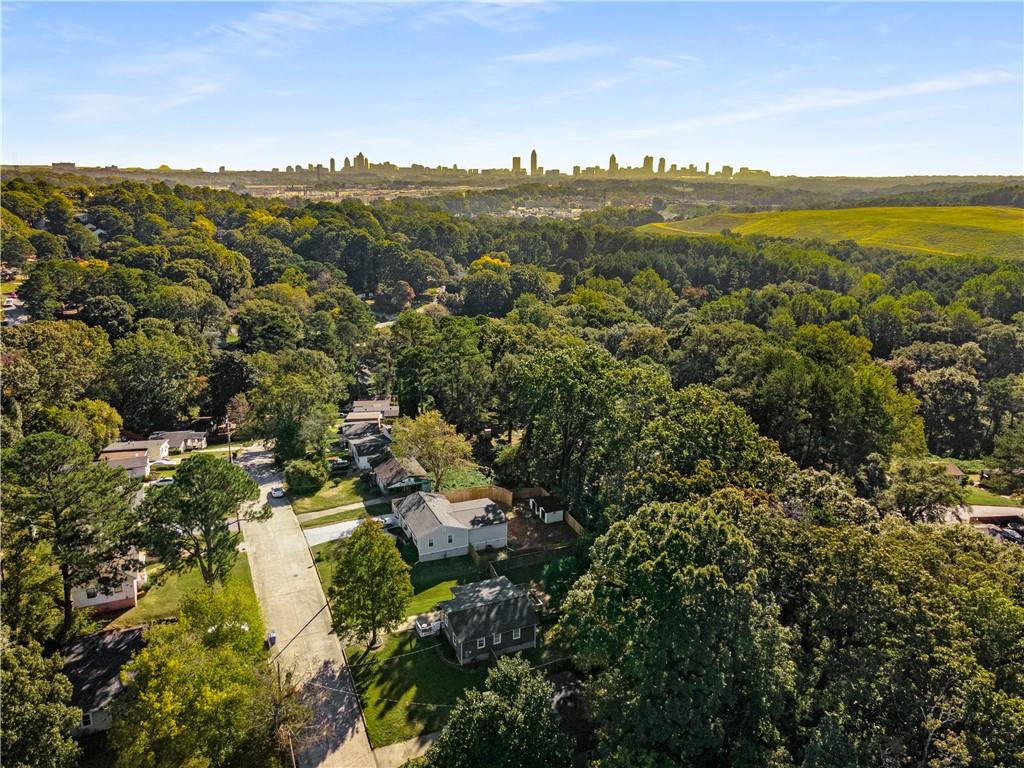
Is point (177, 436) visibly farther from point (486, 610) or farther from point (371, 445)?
point (486, 610)

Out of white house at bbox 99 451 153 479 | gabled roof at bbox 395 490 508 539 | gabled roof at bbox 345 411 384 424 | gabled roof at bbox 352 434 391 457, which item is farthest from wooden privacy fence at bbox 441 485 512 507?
white house at bbox 99 451 153 479

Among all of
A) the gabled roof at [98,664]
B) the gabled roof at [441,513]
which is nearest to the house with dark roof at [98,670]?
the gabled roof at [98,664]

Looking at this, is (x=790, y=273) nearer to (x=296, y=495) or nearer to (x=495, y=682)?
(x=296, y=495)

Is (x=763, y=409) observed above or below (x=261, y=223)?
below

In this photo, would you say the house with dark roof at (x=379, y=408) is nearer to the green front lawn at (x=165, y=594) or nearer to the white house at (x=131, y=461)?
the white house at (x=131, y=461)

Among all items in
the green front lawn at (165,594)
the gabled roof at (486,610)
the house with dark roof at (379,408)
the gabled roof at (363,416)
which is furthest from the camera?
the house with dark roof at (379,408)

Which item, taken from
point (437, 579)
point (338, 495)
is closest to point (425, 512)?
point (437, 579)

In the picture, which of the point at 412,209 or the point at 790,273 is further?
the point at 412,209

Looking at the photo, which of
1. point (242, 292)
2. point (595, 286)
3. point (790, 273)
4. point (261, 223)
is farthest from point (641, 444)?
point (261, 223)
